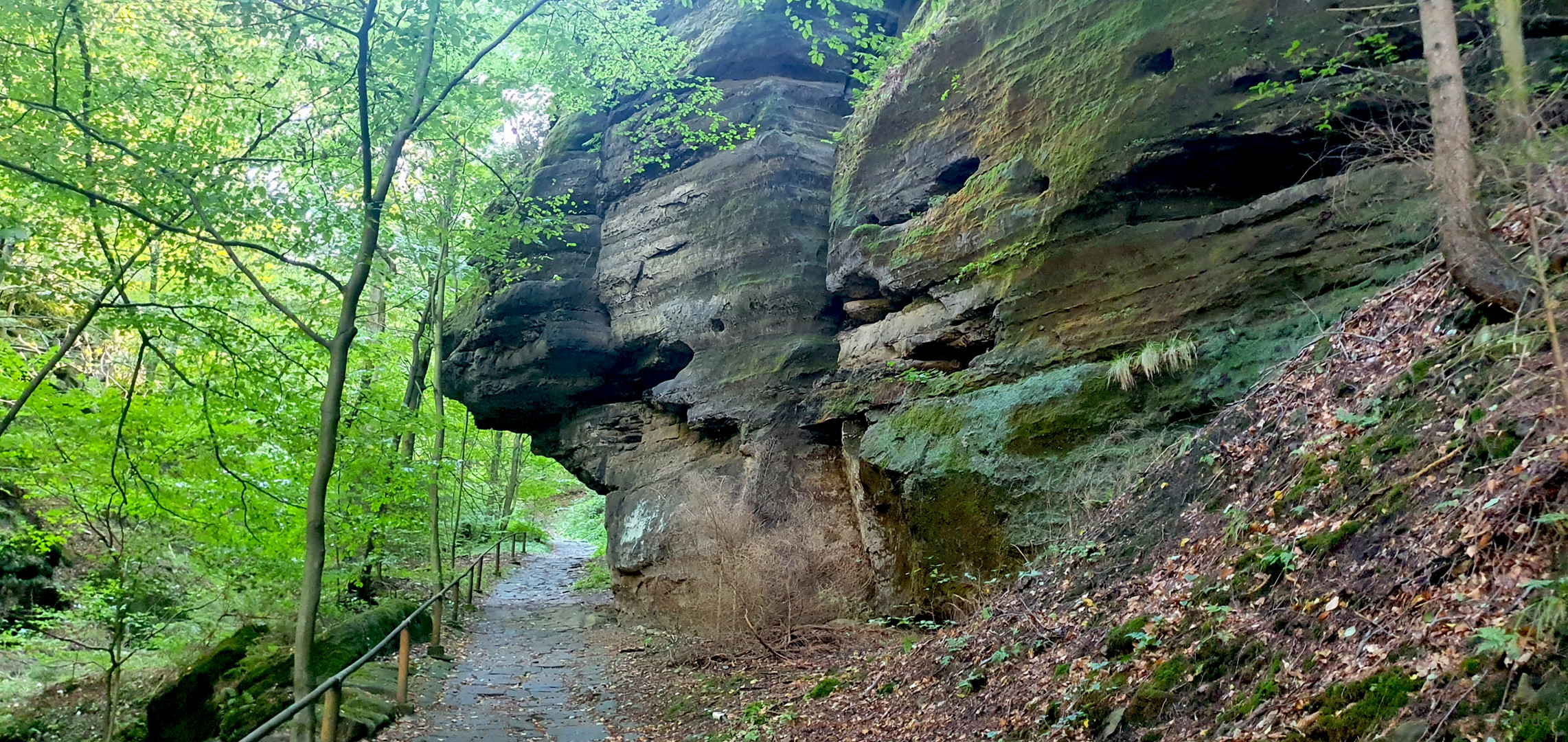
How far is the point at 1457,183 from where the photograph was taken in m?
4.43

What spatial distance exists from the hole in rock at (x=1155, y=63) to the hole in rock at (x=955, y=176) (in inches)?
91.4

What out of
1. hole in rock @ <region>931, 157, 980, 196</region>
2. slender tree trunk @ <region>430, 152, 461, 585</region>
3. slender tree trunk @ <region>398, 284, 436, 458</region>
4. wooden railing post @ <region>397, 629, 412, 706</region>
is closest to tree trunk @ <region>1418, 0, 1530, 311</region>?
hole in rock @ <region>931, 157, 980, 196</region>

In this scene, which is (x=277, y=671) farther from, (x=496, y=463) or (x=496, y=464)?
(x=496, y=464)

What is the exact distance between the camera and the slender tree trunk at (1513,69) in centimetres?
414

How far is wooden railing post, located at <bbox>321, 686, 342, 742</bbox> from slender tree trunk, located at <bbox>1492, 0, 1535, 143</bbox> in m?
7.77

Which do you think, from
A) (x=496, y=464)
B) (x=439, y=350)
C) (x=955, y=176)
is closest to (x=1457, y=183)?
(x=955, y=176)

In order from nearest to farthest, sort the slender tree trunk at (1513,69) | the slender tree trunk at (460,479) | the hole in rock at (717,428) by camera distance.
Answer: the slender tree trunk at (1513,69)
the hole in rock at (717,428)
the slender tree trunk at (460,479)

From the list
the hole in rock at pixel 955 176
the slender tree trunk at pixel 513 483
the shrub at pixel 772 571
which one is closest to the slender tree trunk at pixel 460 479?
the slender tree trunk at pixel 513 483

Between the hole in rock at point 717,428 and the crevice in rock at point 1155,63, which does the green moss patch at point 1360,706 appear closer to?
the crevice in rock at point 1155,63

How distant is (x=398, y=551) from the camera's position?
17.8m

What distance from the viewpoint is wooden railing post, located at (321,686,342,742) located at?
5.58m

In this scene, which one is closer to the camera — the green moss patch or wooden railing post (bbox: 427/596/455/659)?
the green moss patch

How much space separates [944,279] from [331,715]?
811cm

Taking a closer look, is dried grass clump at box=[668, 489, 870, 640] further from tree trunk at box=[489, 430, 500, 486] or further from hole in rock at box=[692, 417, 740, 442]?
tree trunk at box=[489, 430, 500, 486]
